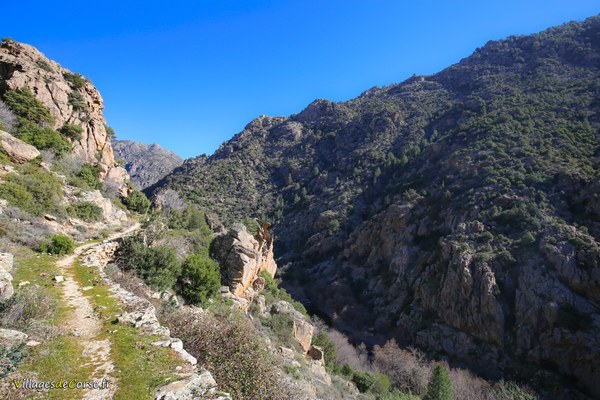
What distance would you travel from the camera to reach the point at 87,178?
25438 mm

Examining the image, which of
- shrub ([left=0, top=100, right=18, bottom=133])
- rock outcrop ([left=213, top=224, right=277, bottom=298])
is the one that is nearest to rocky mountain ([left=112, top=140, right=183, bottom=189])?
shrub ([left=0, top=100, right=18, bottom=133])

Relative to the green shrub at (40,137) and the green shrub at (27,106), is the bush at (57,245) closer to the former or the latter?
the green shrub at (40,137)

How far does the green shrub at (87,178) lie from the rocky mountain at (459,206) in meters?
17.6

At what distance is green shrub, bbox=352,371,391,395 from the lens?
2670 centimetres

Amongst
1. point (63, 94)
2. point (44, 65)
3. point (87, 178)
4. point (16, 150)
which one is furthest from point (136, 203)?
point (44, 65)

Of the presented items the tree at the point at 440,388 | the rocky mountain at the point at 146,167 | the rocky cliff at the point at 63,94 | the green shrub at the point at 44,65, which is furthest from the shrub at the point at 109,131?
the rocky mountain at the point at 146,167

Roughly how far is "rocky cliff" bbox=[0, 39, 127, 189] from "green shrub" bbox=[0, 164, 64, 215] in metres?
10.6

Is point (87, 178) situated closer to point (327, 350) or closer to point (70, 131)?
point (70, 131)

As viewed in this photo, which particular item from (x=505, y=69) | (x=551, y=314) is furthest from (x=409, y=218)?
(x=505, y=69)

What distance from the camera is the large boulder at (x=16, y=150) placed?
61.8 feet

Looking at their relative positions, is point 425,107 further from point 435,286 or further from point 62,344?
point 62,344

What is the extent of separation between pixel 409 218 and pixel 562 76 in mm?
61215

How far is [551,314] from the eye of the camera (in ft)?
108

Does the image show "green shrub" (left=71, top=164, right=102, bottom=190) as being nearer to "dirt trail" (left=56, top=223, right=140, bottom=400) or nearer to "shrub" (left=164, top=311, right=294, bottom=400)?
"dirt trail" (left=56, top=223, right=140, bottom=400)
